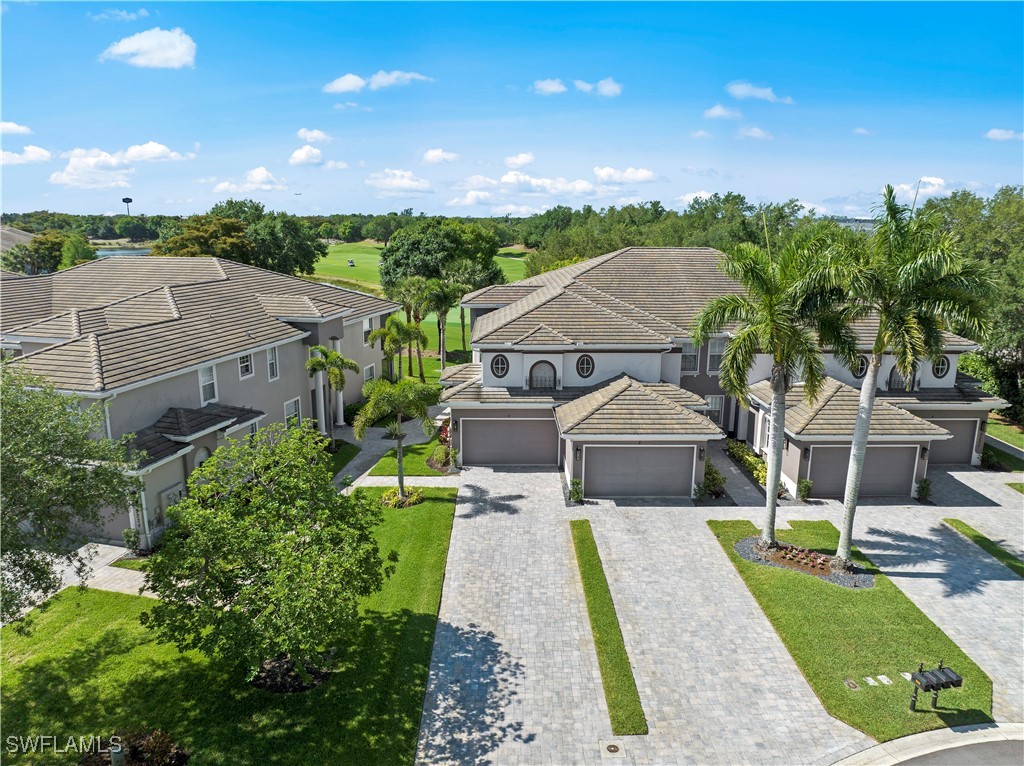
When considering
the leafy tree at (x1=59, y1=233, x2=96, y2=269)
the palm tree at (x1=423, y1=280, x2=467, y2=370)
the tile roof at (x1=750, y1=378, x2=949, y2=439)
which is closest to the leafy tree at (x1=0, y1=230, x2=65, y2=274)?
the leafy tree at (x1=59, y1=233, x2=96, y2=269)

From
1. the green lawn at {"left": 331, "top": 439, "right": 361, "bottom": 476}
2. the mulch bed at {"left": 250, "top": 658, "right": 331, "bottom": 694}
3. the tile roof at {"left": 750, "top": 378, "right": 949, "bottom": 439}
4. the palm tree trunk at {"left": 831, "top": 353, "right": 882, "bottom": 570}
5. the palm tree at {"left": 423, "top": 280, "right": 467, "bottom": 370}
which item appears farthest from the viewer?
the palm tree at {"left": 423, "top": 280, "right": 467, "bottom": 370}

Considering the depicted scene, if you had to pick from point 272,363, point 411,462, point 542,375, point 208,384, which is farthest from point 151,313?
point 542,375

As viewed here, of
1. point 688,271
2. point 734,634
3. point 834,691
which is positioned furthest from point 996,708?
point 688,271

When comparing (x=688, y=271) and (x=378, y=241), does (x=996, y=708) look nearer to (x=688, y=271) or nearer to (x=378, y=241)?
(x=688, y=271)

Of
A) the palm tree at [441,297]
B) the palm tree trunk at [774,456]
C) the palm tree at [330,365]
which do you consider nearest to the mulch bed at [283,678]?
the palm tree trunk at [774,456]

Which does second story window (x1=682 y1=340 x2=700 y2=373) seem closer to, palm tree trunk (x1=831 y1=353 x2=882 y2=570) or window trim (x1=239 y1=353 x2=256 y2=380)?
palm tree trunk (x1=831 y1=353 x2=882 y2=570)

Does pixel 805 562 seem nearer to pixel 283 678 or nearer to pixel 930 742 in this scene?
pixel 930 742
